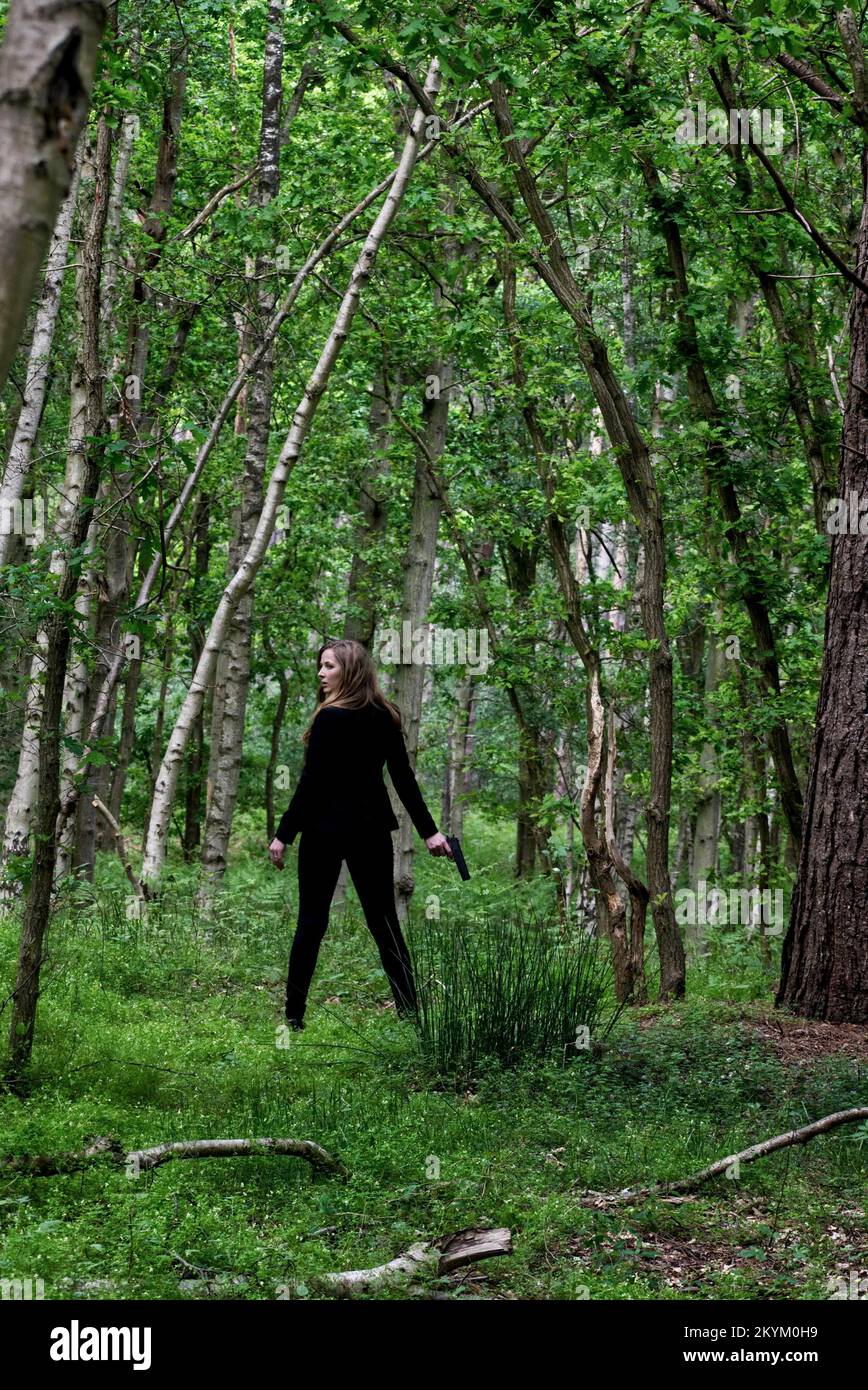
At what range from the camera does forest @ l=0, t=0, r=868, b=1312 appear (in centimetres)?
422

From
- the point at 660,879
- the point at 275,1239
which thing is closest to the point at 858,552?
the point at 660,879

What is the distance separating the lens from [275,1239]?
396cm

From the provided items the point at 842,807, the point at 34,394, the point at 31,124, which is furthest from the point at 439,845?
the point at 34,394

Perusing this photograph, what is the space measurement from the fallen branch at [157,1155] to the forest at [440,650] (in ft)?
0.07

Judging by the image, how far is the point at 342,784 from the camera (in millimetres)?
7168

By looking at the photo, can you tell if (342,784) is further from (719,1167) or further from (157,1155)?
(719,1167)

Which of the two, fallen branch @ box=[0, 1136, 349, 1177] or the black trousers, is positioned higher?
the black trousers

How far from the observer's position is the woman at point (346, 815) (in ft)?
23.2

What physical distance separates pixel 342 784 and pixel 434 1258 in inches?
139

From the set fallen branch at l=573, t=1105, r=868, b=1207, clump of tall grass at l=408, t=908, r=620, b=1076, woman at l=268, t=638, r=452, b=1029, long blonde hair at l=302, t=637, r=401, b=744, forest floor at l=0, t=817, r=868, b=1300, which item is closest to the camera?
forest floor at l=0, t=817, r=868, b=1300

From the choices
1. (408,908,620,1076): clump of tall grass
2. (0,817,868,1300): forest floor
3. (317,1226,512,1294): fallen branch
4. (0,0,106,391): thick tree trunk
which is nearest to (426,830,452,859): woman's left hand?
(408,908,620,1076): clump of tall grass

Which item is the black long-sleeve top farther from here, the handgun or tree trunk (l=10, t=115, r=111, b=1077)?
tree trunk (l=10, t=115, r=111, b=1077)

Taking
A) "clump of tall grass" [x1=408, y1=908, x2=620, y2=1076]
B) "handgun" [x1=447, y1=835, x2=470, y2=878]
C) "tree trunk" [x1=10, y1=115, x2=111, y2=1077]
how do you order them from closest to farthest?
"tree trunk" [x1=10, y1=115, x2=111, y2=1077]
"clump of tall grass" [x1=408, y1=908, x2=620, y2=1076]
"handgun" [x1=447, y1=835, x2=470, y2=878]

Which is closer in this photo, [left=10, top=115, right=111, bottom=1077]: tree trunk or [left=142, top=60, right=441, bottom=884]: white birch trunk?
[left=10, top=115, right=111, bottom=1077]: tree trunk
